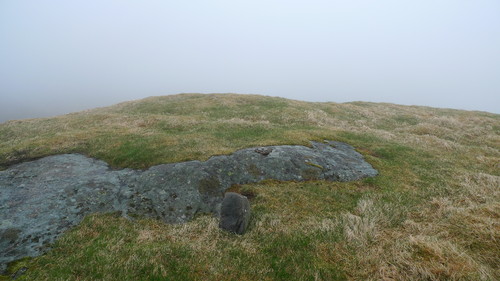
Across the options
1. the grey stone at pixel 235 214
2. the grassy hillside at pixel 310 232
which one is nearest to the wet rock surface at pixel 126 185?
the grassy hillside at pixel 310 232

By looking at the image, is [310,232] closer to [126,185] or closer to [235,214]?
[235,214]

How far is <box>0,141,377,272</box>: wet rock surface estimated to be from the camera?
11.0 meters

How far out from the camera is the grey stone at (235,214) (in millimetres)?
11289

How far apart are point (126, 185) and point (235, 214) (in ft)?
22.7

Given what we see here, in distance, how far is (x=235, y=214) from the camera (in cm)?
1155

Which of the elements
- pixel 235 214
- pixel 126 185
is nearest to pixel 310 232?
pixel 235 214

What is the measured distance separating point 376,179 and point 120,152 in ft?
58.9

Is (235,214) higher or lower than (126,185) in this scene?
higher

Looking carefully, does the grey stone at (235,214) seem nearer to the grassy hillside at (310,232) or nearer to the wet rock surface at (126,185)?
the grassy hillside at (310,232)

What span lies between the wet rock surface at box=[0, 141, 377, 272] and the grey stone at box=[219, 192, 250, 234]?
155 centimetres

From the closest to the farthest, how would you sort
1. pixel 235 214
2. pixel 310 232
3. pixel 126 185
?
1. pixel 310 232
2. pixel 235 214
3. pixel 126 185

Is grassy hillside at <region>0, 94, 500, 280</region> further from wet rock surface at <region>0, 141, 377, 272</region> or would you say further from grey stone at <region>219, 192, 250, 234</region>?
wet rock surface at <region>0, 141, 377, 272</region>

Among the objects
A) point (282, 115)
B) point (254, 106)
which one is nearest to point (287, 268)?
point (282, 115)

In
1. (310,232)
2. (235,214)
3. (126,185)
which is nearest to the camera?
(310,232)
